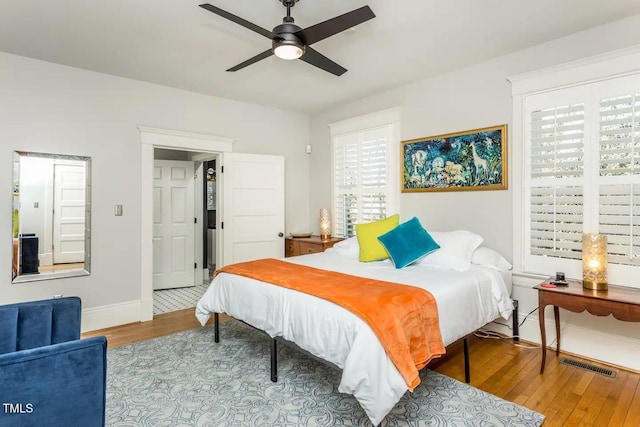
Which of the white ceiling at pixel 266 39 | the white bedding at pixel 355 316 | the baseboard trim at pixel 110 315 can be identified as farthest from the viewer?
the baseboard trim at pixel 110 315

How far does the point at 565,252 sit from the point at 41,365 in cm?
361

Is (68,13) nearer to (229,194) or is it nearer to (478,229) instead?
(229,194)

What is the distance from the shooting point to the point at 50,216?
3.46m

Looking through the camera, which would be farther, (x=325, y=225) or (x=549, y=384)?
(x=325, y=225)

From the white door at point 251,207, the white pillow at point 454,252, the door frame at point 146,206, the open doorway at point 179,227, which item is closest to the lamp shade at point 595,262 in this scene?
the white pillow at point 454,252

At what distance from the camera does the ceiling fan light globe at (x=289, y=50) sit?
2236mm

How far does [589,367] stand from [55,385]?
136 inches

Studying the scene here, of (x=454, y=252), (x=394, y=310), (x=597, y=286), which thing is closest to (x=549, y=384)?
(x=597, y=286)

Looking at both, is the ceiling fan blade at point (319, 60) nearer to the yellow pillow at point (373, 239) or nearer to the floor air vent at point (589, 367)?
the yellow pillow at point (373, 239)

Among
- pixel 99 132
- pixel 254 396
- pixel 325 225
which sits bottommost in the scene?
pixel 254 396

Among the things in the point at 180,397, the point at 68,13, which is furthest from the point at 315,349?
the point at 68,13

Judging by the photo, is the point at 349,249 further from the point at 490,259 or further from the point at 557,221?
the point at 557,221

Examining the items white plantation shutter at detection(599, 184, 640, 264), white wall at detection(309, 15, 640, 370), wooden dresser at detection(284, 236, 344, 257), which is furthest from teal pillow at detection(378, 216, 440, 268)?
wooden dresser at detection(284, 236, 344, 257)

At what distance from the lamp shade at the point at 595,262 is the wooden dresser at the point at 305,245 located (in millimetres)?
2685
